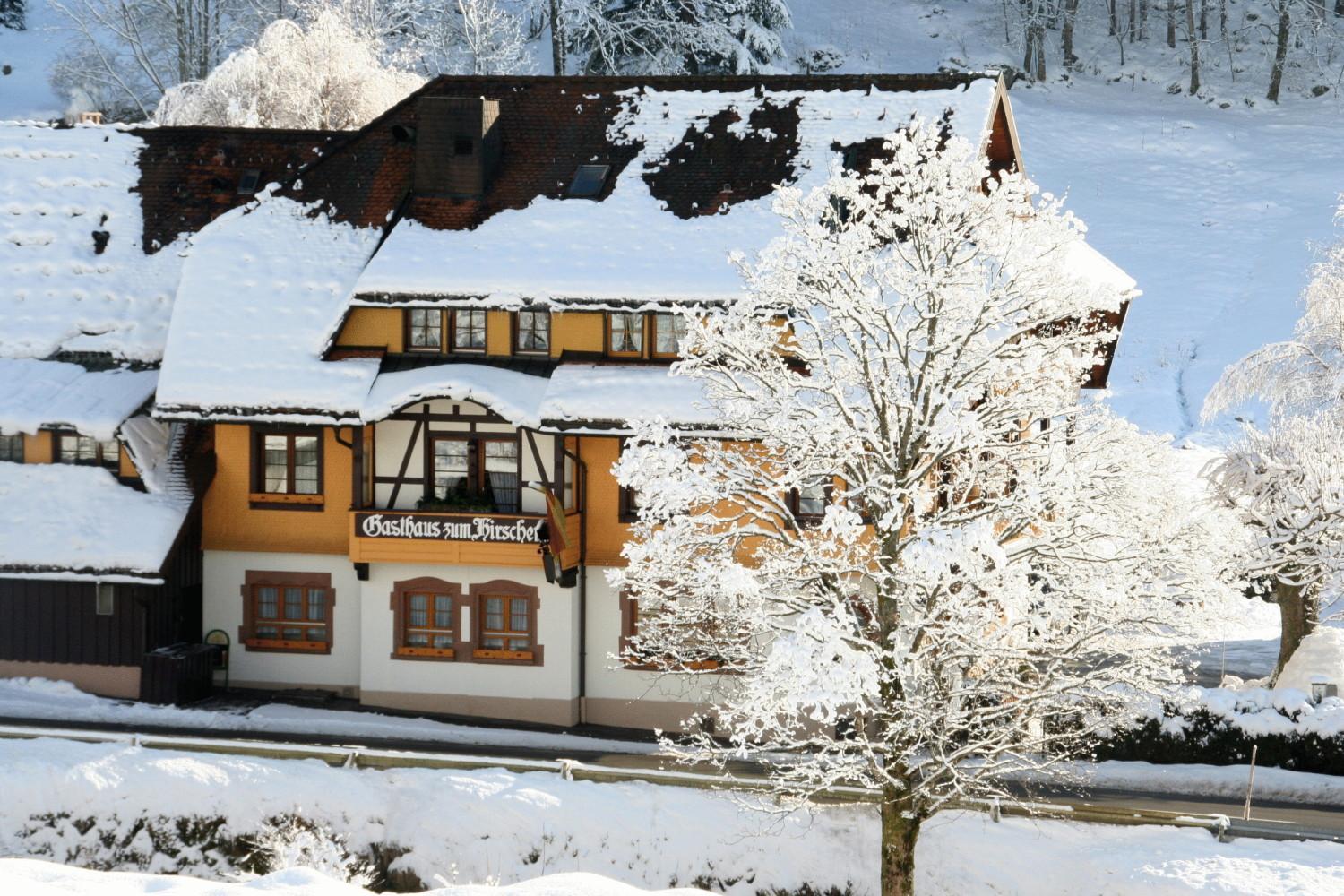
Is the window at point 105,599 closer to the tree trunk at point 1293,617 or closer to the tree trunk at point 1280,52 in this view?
the tree trunk at point 1293,617

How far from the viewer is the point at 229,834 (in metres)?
22.5

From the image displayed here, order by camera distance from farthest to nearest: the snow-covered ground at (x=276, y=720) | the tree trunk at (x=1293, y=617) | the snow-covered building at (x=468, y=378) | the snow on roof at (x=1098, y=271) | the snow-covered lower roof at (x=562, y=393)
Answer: the tree trunk at (x=1293, y=617) → the snow on roof at (x=1098, y=271) → the snow-covered building at (x=468, y=378) → the snow-covered ground at (x=276, y=720) → the snow-covered lower roof at (x=562, y=393)

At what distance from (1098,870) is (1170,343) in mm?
37364

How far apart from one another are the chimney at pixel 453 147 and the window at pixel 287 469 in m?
5.65

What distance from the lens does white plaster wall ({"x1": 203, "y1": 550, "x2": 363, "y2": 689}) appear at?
29.4 meters

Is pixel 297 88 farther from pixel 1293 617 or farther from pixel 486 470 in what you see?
pixel 1293 617

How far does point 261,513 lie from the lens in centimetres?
2961

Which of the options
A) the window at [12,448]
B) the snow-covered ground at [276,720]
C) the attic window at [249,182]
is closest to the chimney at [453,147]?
the attic window at [249,182]

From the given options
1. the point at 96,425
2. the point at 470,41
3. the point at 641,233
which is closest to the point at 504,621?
the point at 641,233

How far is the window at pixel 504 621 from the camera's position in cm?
2825

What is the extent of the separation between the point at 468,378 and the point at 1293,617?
16893 mm

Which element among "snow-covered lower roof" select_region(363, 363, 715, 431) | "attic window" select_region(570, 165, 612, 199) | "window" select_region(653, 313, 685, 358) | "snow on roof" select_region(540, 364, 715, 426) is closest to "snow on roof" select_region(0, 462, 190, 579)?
"snow-covered lower roof" select_region(363, 363, 715, 431)

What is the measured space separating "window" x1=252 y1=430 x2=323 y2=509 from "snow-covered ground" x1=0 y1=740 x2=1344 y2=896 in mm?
7032

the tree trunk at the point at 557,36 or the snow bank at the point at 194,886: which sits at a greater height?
the tree trunk at the point at 557,36
